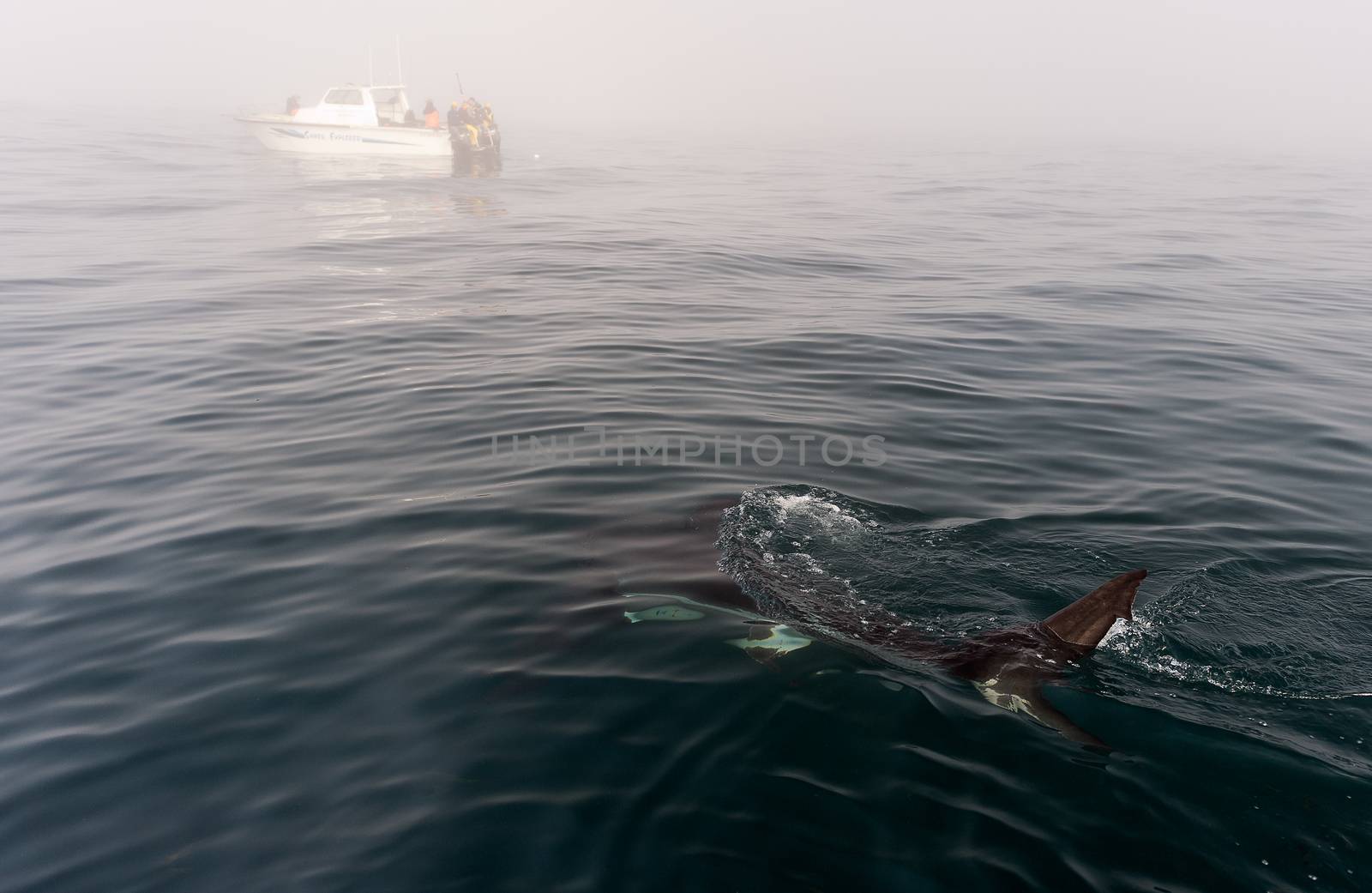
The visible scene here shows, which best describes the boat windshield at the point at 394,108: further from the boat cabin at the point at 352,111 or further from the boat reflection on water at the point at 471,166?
the boat reflection on water at the point at 471,166

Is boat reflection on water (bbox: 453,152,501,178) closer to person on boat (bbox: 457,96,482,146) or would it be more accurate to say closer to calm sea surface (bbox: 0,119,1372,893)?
person on boat (bbox: 457,96,482,146)

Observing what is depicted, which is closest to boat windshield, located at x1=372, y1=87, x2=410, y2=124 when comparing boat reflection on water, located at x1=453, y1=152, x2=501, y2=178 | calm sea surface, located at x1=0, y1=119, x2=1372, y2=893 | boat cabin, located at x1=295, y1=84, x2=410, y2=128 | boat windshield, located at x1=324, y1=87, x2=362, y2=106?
boat cabin, located at x1=295, y1=84, x2=410, y2=128

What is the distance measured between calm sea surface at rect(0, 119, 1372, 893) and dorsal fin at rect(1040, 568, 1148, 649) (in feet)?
0.90

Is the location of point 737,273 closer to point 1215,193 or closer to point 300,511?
point 300,511

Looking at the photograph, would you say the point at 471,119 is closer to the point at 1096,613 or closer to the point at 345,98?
the point at 345,98

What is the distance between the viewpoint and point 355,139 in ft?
122

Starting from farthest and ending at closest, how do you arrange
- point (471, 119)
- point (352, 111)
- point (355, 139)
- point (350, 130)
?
point (352, 111), point (355, 139), point (350, 130), point (471, 119)

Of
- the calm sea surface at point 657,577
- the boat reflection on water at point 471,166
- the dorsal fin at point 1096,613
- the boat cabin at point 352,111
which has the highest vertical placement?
the boat cabin at point 352,111

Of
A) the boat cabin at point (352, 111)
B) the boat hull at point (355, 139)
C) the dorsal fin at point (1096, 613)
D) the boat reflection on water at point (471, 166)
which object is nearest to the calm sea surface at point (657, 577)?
the dorsal fin at point (1096, 613)

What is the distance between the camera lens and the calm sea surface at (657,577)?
4.09 m

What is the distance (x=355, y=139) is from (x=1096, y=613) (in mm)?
38975

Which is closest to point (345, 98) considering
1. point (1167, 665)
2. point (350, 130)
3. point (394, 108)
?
point (394, 108)

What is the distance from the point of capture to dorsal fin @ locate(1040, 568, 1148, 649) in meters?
4.86

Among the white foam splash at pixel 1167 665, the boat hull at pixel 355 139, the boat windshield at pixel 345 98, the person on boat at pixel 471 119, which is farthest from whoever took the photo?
the boat windshield at pixel 345 98
